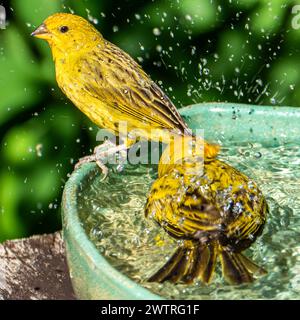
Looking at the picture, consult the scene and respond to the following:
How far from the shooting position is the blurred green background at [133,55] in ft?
14.4

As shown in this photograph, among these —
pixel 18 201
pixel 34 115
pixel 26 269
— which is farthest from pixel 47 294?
pixel 34 115

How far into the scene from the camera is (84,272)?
2918 mm

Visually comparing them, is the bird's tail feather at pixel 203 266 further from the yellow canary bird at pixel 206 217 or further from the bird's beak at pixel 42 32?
the bird's beak at pixel 42 32

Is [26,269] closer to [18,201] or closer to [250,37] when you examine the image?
[18,201]

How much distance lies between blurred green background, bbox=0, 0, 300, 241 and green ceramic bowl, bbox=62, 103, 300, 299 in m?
0.77

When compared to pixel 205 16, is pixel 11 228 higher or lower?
lower

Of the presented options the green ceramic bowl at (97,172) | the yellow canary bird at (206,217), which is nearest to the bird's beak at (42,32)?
the green ceramic bowl at (97,172)

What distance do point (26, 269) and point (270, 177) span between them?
1.31m

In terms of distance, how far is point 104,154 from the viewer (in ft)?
12.1

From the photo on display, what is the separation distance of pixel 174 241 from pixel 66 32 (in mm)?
1197

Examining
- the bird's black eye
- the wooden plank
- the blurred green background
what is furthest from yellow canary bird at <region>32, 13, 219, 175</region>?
the wooden plank

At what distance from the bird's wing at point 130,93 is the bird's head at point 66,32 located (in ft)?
0.35
